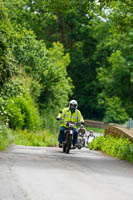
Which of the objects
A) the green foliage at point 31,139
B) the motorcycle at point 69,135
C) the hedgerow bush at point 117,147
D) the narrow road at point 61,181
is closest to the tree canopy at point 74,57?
the motorcycle at point 69,135

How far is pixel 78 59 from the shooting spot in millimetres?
71438

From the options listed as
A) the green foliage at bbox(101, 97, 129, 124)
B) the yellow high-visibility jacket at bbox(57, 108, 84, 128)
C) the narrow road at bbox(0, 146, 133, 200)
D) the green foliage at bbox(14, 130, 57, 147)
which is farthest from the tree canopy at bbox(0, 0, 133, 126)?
the narrow road at bbox(0, 146, 133, 200)

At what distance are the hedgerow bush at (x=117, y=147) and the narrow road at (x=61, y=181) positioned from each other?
3772 millimetres

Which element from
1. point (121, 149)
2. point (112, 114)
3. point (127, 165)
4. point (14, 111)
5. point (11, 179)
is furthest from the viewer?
point (112, 114)

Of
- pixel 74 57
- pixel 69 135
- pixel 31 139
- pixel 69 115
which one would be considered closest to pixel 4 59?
pixel 69 115

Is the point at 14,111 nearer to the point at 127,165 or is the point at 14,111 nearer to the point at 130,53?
the point at 127,165

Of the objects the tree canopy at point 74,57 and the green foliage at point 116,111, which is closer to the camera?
the tree canopy at point 74,57

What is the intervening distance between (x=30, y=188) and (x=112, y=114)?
5229 centimetres

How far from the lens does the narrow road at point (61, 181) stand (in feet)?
26.3

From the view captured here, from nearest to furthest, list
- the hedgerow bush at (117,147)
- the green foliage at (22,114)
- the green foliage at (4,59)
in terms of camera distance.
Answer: the hedgerow bush at (117,147), the green foliage at (4,59), the green foliage at (22,114)

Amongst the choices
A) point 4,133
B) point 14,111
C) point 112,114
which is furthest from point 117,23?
point 112,114

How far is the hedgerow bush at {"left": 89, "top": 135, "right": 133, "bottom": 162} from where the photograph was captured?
16.7m

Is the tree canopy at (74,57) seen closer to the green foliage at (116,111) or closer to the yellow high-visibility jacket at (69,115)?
the green foliage at (116,111)

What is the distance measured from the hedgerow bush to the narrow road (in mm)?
3772
